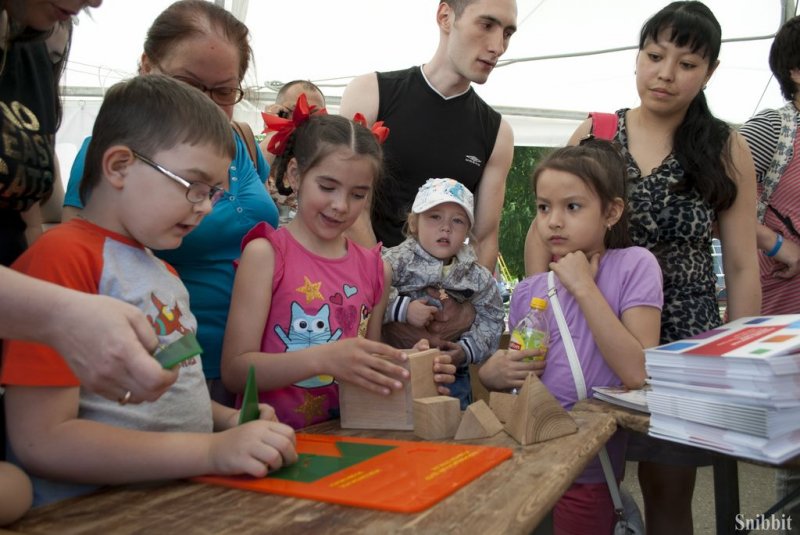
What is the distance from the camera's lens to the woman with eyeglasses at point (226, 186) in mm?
1782

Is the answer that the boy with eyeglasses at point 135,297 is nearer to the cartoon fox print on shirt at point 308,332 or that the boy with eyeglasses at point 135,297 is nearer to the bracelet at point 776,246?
the cartoon fox print on shirt at point 308,332

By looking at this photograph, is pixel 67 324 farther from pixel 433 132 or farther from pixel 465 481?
pixel 433 132

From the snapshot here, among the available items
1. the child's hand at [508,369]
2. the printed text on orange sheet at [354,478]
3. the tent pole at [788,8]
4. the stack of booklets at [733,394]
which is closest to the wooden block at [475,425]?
the printed text on orange sheet at [354,478]

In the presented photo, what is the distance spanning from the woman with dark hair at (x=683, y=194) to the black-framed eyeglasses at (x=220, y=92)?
108 cm

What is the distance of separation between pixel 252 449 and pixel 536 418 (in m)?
0.51

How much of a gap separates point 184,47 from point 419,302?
3.54 feet

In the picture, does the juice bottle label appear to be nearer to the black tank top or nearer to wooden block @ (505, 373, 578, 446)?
wooden block @ (505, 373, 578, 446)

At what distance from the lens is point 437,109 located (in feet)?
8.78

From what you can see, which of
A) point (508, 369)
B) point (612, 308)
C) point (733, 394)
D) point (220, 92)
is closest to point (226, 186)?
point (220, 92)

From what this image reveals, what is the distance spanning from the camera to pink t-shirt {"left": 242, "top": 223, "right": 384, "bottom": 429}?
172cm

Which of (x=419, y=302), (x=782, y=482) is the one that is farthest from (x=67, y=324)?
(x=782, y=482)

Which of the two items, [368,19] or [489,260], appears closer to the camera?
[489,260]

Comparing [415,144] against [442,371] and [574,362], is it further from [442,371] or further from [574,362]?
[442,371]

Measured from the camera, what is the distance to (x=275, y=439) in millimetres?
1063
